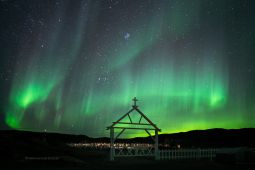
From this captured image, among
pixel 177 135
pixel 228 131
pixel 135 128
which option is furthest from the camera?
pixel 177 135

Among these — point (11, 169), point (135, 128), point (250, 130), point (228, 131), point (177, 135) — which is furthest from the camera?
point (177, 135)

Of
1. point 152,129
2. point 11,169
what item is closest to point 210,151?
point 152,129

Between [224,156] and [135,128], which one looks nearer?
[224,156]

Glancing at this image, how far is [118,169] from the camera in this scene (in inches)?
797

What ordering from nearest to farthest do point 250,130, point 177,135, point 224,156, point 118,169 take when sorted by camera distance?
point 118,169 < point 224,156 < point 250,130 < point 177,135

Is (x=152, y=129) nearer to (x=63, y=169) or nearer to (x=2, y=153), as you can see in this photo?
(x=63, y=169)

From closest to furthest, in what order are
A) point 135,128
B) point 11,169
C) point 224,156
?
1. point 11,169
2. point 224,156
3. point 135,128

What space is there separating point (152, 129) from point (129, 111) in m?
3.13

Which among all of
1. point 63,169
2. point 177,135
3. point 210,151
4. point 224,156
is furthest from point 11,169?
point 177,135

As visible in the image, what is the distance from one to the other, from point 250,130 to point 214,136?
1689 centimetres

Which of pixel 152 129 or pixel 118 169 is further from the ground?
pixel 152 129

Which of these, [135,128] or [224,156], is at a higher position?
[135,128]

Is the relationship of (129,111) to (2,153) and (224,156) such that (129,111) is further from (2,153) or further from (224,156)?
(2,153)

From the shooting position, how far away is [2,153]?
3048 centimetres
